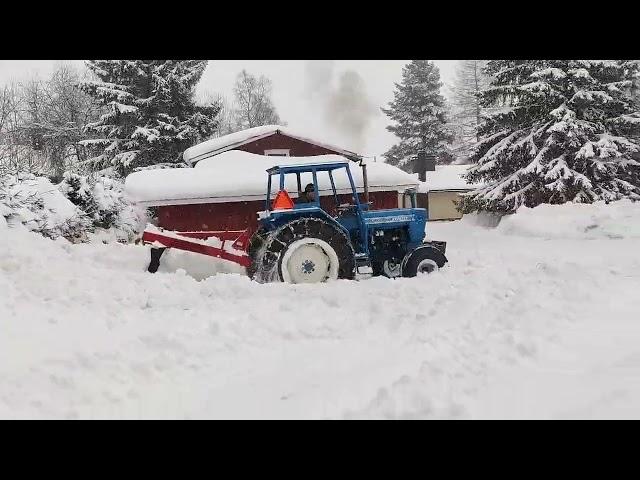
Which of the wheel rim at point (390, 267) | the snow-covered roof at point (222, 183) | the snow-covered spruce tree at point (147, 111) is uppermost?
the snow-covered spruce tree at point (147, 111)

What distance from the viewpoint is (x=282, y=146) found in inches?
873

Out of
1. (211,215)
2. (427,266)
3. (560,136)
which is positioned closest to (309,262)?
(427,266)

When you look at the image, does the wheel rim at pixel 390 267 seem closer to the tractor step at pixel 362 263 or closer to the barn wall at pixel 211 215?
the tractor step at pixel 362 263

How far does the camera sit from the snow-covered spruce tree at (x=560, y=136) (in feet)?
66.2

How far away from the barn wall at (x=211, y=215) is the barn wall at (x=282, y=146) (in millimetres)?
4228

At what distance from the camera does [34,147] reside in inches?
1470

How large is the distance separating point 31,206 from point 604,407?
11662mm

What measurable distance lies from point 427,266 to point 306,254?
2.19 metres

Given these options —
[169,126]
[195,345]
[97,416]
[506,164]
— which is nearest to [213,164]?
[169,126]

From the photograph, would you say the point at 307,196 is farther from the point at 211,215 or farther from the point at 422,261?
the point at 211,215

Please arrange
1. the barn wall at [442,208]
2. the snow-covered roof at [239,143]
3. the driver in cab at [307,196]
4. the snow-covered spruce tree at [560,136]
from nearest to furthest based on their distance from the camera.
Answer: the driver in cab at [307,196]
the snow-covered spruce tree at [560,136]
the snow-covered roof at [239,143]
the barn wall at [442,208]

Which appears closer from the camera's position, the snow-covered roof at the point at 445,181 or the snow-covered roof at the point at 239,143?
the snow-covered roof at the point at 239,143

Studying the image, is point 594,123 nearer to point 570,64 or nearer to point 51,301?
point 570,64

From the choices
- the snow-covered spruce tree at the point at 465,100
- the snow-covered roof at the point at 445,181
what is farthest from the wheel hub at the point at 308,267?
the snow-covered spruce tree at the point at 465,100
